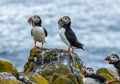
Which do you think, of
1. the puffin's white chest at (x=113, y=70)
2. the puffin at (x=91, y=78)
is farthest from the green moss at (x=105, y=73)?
the puffin at (x=91, y=78)

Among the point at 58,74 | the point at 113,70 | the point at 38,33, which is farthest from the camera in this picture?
the point at 38,33

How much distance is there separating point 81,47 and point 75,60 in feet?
3.66

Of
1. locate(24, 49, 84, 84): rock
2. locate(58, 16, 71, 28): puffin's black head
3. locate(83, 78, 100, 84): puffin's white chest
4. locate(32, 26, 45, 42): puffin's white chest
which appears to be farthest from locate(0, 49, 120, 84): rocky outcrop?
locate(32, 26, 45, 42): puffin's white chest

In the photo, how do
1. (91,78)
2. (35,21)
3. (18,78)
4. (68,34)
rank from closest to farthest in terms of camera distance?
(18,78) → (91,78) → (68,34) → (35,21)

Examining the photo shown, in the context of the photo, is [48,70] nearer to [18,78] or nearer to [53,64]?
[53,64]

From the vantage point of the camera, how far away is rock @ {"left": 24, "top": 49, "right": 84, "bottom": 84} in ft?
68.6

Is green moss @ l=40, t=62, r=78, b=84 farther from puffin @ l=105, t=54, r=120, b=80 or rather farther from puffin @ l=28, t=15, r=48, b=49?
puffin @ l=28, t=15, r=48, b=49

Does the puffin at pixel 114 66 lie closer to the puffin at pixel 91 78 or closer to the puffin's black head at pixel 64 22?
the puffin at pixel 91 78

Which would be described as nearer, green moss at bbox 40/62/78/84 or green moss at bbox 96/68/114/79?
green moss at bbox 40/62/78/84

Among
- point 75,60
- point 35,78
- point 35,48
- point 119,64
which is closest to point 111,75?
point 119,64

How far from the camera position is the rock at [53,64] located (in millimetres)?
20922

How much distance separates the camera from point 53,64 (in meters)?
21.2

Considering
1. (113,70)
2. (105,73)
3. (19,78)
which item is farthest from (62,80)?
(105,73)

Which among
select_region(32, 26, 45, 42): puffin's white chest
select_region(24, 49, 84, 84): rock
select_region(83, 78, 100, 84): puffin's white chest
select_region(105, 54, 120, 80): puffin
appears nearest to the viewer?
select_region(83, 78, 100, 84): puffin's white chest
